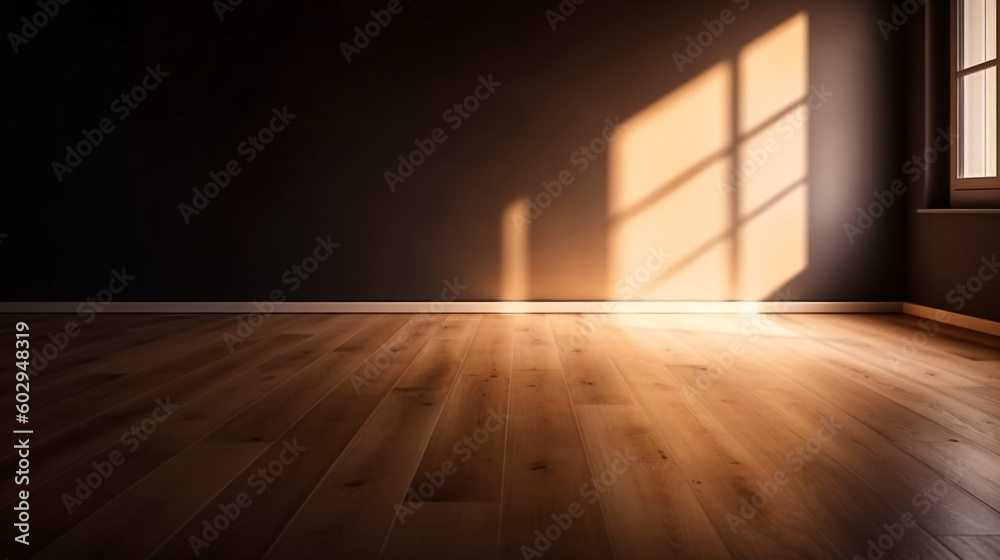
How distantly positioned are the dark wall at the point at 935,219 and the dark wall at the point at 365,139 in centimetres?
15

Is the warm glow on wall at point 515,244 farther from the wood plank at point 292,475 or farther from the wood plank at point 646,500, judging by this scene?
the wood plank at point 646,500

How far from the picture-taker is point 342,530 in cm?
149

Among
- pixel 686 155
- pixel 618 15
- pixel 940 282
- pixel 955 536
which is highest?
pixel 618 15

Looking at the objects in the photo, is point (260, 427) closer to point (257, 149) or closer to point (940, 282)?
point (257, 149)

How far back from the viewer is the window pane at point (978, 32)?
4121 mm

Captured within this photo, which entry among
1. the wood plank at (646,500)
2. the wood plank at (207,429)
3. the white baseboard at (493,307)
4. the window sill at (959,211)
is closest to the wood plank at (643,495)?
the wood plank at (646,500)

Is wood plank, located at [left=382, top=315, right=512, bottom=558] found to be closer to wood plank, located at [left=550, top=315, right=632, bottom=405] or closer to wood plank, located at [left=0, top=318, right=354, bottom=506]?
wood plank, located at [left=550, top=315, right=632, bottom=405]

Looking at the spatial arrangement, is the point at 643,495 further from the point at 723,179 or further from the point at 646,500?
the point at 723,179

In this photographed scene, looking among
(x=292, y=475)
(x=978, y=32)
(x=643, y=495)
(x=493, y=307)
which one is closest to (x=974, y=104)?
(x=978, y=32)

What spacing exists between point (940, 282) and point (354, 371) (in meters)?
3.54

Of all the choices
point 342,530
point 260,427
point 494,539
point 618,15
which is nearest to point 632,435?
point 494,539

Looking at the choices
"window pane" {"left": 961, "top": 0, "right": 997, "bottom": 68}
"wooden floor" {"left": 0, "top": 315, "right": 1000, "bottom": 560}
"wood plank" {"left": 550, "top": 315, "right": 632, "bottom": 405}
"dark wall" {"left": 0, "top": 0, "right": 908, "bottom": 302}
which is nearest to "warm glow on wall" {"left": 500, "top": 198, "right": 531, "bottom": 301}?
"dark wall" {"left": 0, "top": 0, "right": 908, "bottom": 302}

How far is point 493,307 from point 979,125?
307 centimetres

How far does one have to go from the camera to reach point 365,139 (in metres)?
5.05
